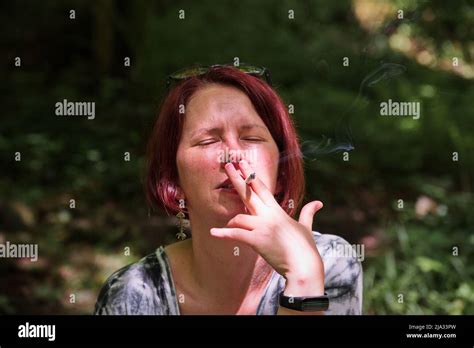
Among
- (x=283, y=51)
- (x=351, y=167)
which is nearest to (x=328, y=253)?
(x=351, y=167)

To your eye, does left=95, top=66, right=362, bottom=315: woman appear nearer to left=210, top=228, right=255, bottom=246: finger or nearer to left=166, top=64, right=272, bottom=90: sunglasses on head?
left=166, top=64, right=272, bottom=90: sunglasses on head

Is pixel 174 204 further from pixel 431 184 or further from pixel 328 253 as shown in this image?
pixel 431 184

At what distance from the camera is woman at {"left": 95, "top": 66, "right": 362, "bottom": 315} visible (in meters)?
2.32

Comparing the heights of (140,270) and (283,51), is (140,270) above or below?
below

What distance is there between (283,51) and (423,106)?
886 millimetres

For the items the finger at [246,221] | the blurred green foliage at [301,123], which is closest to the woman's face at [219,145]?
the finger at [246,221]

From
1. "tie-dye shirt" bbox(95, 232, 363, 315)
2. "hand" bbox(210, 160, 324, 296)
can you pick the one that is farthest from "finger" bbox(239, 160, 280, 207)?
"tie-dye shirt" bbox(95, 232, 363, 315)

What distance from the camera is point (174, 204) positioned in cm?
246

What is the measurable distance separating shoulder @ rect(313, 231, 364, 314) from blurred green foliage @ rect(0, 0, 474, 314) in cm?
117

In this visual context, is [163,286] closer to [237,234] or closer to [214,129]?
[237,234]

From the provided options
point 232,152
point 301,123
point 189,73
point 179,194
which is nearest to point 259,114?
point 232,152

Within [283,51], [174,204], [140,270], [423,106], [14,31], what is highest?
[14,31]

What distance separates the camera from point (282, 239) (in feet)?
7.03

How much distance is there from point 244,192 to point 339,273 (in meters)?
0.39
